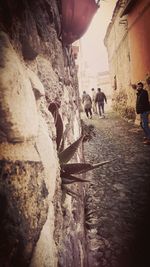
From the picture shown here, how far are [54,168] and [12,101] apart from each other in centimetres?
49

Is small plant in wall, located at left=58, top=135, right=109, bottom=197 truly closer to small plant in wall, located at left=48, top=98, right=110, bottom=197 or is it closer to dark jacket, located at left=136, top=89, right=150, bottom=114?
small plant in wall, located at left=48, top=98, right=110, bottom=197

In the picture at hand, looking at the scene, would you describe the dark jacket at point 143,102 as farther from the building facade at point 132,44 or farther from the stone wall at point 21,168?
the stone wall at point 21,168

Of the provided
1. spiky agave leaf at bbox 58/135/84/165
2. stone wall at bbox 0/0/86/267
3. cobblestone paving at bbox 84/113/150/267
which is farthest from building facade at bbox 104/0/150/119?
stone wall at bbox 0/0/86/267

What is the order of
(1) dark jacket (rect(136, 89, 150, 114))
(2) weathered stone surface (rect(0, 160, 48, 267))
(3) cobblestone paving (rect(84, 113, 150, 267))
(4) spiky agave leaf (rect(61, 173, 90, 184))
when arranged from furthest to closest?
(1) dark jacket (rect(136, 89, 150, 114))
(3) cobblestone paving (rect(84, 113, 150, 267))
(4) spiky agave leaf (rect(61, 173, 90, 184))
(2) weathered stone surface (rect(0, 160, 48, 267))

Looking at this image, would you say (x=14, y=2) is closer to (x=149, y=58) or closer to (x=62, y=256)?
(x=62, y=256)

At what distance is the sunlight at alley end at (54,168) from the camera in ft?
1.87

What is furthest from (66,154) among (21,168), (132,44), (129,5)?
(132,44)

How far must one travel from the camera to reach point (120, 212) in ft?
9.41

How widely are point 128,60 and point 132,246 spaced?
33.4 feet

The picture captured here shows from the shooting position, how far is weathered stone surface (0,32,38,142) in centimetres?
57

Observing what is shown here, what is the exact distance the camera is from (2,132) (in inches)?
21.8

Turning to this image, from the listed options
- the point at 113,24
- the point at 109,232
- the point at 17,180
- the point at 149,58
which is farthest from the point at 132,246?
the point at 113,24

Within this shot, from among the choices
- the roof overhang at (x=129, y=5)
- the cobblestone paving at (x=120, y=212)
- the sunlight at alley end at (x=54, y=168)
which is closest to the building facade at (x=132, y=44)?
the roof overhang at (x=129, y=5)

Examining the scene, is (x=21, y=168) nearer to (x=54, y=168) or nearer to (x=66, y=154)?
(x=54, y=168)
